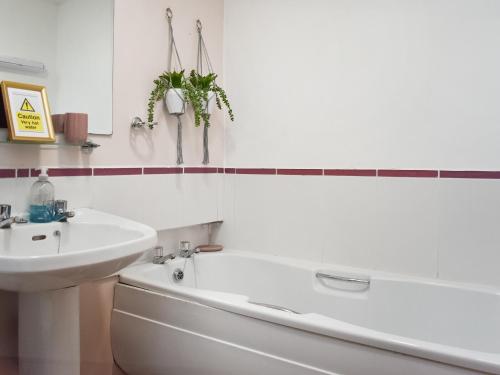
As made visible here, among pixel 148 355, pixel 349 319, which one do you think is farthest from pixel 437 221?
pixel 148 355

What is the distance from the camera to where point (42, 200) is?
5.32ft

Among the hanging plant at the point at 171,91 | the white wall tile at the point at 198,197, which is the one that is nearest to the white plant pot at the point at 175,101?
the hanging plant at the point at 171,91

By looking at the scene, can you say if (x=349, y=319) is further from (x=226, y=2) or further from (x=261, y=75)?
(x=226, y=2)

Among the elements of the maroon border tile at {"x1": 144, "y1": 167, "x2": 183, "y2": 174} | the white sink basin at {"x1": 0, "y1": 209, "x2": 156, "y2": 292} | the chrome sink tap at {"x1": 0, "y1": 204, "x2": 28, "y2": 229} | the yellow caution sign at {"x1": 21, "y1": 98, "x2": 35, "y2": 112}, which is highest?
the yellow caution sign at {"x1": 21, "y1": 98, "x2": 35, "y2": 112}

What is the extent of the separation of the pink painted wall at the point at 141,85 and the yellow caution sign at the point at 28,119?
0.11 meters

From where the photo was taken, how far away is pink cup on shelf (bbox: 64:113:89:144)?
169 centimetres

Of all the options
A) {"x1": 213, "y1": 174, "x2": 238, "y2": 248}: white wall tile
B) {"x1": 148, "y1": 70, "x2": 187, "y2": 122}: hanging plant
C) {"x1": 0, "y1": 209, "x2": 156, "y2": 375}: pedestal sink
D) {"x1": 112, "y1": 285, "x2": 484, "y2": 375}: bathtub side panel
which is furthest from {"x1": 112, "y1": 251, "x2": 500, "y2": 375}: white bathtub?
{"x1": 148, "y1": 70, "x2": 187, "y2": 122}: hanging plant

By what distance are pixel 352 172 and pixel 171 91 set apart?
1.01 metres

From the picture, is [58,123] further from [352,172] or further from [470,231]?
[470,231]

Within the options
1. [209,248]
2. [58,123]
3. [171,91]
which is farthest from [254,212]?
[58,123]

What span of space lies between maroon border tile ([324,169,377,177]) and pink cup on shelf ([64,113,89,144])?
1216 millimetres

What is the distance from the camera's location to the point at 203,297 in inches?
65.2

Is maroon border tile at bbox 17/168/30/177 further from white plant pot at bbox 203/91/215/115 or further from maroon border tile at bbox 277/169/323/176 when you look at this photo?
maroon border tile at bbox 277/169/323/176

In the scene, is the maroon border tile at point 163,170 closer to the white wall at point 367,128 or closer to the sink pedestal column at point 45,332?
the white wall at point 367,128
